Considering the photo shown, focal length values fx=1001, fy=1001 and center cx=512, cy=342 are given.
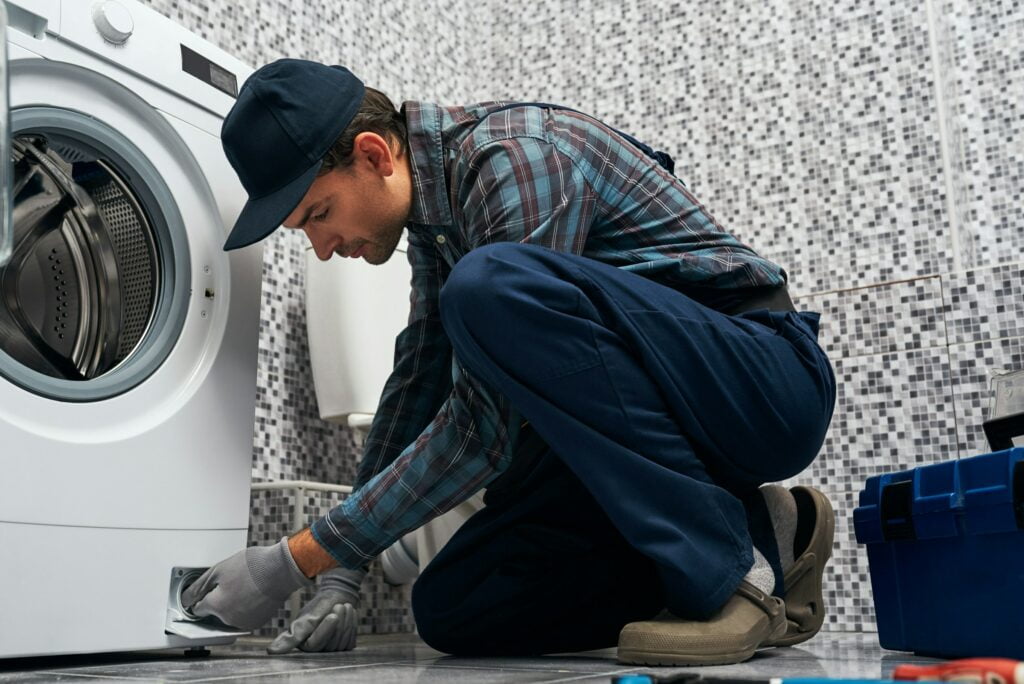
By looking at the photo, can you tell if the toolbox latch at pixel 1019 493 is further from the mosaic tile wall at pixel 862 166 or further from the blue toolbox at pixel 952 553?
the mosaic tile wall at pixel 862 166

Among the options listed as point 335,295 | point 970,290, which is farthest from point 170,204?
point 970,290

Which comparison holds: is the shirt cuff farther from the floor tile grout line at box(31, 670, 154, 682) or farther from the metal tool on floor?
the metal tool on floor

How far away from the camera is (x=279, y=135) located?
1300mm

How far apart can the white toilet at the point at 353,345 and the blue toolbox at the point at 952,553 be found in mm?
844

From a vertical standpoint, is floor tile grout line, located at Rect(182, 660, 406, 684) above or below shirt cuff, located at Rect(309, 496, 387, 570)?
below

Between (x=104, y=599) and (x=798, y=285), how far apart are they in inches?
62.6

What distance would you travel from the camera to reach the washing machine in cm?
121

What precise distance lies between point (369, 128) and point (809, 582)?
0.87 meters

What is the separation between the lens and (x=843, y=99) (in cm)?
230

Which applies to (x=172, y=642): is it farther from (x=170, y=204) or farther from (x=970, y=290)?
(x=970, y=290)

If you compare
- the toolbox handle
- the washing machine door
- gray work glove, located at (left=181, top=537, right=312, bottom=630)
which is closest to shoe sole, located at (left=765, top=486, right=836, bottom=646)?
the toolbox handle

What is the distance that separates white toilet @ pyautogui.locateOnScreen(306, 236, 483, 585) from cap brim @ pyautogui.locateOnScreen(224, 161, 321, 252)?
0.56 meters

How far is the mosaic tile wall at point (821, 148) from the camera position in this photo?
1.86 metres

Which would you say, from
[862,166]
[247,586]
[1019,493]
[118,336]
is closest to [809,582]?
[1019,493]
